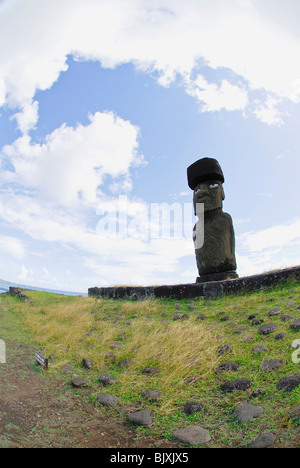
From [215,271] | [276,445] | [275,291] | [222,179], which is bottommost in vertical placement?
[276,445]

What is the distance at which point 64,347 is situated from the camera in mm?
4734

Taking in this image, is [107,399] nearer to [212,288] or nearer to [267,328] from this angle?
[267,328]

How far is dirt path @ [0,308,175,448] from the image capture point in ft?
7.29

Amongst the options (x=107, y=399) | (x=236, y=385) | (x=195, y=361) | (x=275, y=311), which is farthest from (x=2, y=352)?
(x=275, y=311)

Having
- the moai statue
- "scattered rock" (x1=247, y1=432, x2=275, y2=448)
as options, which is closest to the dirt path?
"scattered rock" (x1=247, y1=432, x2=275, y2=448)

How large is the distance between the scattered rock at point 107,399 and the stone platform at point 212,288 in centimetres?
520

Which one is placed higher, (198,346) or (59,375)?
(198,346)

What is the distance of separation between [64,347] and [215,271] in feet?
18.7

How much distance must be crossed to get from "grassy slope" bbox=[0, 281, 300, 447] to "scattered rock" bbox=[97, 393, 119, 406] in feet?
0.24

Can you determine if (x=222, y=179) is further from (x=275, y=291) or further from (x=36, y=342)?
(x=36, y=342)
